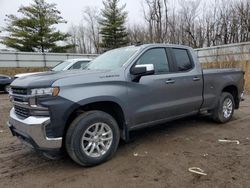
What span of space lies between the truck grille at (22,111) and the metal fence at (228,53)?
12.3 m

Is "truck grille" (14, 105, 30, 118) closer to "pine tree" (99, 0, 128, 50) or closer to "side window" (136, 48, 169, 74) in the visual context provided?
"side window" (136, 48, 169, 74)

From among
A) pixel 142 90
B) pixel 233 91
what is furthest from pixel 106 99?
pixel 233 91

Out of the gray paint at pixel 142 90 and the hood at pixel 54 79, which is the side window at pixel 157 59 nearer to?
the gray paint at pixel 142 90

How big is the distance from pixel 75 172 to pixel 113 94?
1300 mm

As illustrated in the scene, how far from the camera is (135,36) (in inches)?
1646

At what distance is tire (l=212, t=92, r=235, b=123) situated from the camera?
6180 millimetres

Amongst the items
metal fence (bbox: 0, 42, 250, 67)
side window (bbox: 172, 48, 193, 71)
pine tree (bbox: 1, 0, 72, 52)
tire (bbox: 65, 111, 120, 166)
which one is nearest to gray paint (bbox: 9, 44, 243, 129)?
side window (bbox: 172, 48, 193, 71)

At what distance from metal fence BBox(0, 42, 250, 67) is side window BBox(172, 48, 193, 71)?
918 cm

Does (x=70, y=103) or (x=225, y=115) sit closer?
(x=70, y=103)

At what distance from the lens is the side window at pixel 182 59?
5.28 metres

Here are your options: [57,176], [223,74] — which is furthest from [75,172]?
[223,74]

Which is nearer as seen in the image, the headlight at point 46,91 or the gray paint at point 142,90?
the headlight at point 46,91

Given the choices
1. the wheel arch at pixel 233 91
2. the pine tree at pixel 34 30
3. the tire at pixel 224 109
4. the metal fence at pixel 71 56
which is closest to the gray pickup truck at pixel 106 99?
the tire at pixel 224 109

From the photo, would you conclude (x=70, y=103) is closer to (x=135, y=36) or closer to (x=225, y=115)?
(x=225, y=115)
